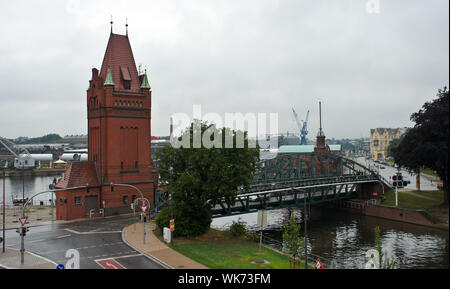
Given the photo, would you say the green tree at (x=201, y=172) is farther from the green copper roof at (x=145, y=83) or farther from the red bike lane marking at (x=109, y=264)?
the green copper roof at (x=145, y=83)

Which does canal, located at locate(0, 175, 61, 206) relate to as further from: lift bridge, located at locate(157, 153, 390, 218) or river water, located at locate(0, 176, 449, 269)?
river water, located at locate(0, 176, 449, 269)

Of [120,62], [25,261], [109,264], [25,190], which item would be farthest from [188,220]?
[25,190]

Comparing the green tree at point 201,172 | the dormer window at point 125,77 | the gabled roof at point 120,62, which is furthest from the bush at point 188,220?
the gabled roof at point 120,62

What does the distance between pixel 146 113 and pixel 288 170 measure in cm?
3186

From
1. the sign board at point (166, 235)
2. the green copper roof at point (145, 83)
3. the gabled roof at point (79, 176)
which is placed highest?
the green copper roof at point (145, 83)

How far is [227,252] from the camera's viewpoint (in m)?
40.9

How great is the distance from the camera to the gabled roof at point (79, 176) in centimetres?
6062

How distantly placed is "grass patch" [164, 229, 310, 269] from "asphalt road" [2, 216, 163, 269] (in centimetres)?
482

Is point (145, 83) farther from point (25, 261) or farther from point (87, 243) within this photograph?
point (25, 261)

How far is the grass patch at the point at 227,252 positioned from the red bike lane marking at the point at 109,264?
6600 millimetres

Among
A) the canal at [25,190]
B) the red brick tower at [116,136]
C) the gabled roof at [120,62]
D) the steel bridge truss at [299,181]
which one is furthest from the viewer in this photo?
the canal at [25,190]

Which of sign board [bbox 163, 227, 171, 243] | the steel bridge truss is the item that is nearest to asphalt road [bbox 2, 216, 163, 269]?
sign board [bbox 163, 227, 171, 243]

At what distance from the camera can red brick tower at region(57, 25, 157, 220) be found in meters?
62.3

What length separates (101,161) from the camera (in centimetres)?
6334
